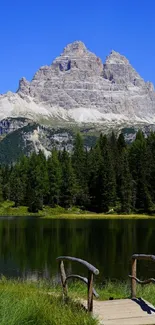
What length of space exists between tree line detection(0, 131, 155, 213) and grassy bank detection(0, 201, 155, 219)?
2030 millimetres

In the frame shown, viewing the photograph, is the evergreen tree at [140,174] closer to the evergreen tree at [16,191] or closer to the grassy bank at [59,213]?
the grassy bank at [59,213]

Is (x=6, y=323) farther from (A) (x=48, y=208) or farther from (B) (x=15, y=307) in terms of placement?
(A) (x=48, y=208)

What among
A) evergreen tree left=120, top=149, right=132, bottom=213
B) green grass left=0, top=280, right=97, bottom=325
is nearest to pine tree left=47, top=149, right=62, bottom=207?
evergreen tree left=120, top=149, right=132, bottom=213

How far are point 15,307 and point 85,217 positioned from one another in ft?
311

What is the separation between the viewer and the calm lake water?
37.8m

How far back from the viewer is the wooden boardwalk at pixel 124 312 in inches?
479

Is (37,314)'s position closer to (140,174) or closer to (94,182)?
(140,174)

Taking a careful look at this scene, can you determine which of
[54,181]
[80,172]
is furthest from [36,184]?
[80,172]

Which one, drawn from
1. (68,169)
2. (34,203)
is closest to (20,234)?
(34,203)

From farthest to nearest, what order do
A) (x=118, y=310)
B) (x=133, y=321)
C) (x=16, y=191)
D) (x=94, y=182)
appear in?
(x=94, y=182), (x=16, y=191), (x=118, y=310), (x=133, y=321)

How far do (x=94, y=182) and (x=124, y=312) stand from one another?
11283cm

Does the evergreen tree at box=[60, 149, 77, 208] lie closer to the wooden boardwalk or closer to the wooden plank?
the wooden boardwalk

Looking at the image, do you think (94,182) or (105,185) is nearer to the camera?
(105,185)

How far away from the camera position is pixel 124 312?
42.1 feet
